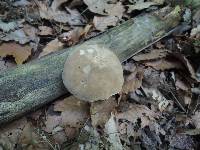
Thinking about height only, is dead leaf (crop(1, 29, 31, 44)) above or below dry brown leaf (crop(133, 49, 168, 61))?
above

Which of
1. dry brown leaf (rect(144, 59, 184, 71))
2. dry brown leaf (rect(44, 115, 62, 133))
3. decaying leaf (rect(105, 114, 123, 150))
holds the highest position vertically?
dry brown leaf (rect(144, 59, 184, 71))

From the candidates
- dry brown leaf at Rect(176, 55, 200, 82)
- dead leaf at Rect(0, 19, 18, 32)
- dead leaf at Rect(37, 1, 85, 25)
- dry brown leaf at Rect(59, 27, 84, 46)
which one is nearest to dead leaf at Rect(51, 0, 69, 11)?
dead leaf at Rect(37, 1, 85, 25)

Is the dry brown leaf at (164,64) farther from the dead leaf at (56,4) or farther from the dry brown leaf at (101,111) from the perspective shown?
the dead leaf at (56,4)

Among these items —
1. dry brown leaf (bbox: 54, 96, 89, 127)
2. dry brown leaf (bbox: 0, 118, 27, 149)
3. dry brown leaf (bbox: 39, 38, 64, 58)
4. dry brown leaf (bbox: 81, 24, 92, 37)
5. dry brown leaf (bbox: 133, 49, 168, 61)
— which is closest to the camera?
dry brown leaf (bbox: 0, 118, 27, 149)

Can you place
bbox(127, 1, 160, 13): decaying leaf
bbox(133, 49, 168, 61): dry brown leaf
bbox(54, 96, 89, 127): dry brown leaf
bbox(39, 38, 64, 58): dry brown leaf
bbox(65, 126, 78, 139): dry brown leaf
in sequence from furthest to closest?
bbox(127, 1, 160, 13): decaying leaf, bbox(133, 49, 168, 61): dry brown leaf, bbox(39, 38, 64, 58): dry brown leaf, bbox(54, 96, 89, 127): dry brown leaf, bbox(65, 126, 78, 139): dry brown leaf

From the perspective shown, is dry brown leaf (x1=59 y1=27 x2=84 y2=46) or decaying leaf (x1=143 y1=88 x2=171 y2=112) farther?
dry brown leaf (x1=59 y1=27 x2=84 y2=46)

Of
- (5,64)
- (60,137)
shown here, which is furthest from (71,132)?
(5,64)

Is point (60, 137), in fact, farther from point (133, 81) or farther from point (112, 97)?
point (133, 81)

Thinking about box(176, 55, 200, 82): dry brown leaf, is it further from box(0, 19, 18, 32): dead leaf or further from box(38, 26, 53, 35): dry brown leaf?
box(0, 19, 18, 32): dead leaf
